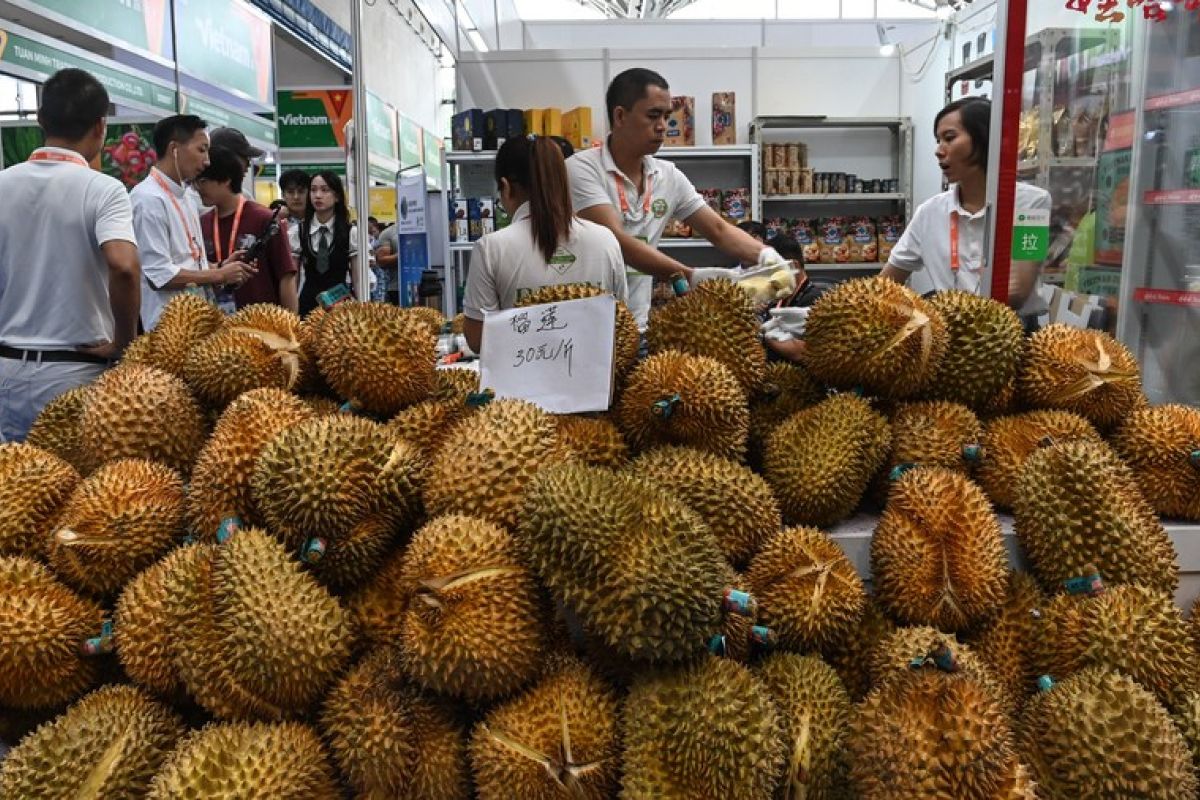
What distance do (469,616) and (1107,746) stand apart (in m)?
0.81

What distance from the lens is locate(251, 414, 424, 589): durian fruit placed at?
129cm

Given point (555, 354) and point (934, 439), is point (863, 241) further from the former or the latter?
point (555, 354)

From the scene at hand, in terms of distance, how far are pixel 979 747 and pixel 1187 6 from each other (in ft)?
11.3

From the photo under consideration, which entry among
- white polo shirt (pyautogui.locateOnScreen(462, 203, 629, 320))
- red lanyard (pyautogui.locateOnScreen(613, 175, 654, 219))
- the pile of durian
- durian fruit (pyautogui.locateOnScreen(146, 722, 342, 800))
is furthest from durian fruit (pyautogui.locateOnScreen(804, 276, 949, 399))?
red lanyard (pyautogui.locateOnScreen(613, 175, 654, 219))

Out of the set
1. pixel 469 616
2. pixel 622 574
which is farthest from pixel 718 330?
pixel 469 616

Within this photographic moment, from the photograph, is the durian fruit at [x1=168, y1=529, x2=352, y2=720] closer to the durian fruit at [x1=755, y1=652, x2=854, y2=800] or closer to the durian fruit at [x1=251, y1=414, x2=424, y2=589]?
the durian fruit at [x1=251, y1=414, x2=424, y2=589]

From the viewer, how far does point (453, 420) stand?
1.56 meters

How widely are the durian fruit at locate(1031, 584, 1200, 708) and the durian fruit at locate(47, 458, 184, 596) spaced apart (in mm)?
1380

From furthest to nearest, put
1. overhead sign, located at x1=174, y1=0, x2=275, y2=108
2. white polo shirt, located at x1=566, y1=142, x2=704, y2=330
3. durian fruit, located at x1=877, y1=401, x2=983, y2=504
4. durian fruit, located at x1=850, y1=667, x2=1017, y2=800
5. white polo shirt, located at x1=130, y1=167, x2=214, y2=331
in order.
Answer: overhead sign, located at x1=174, y1=0, x2=275, y2=108 < white polo shirt, located at x1=130, y1=167, x2=214, y2=331 < white polo shirt, located at x1=566, y1=142, x2=704, y2=330 < durian fruit, located at x1=877, y1=401, x2=983, y2=504 < durian fruit, located at x1=850, y1=667, x2=1017, y2=800

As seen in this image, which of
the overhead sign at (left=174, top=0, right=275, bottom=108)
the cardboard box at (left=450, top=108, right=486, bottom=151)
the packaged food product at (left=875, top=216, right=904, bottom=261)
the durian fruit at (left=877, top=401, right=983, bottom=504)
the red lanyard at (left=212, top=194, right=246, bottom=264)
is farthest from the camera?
the packaged food product at (left=875, top=216, right=904, bottom=261)

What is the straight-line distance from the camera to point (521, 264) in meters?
2.93

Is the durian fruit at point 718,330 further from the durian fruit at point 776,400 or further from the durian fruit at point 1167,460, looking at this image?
the durian fruit at point 1167,460

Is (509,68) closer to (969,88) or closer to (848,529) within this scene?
(969,88)

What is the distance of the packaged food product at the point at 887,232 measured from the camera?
753 centimetres
